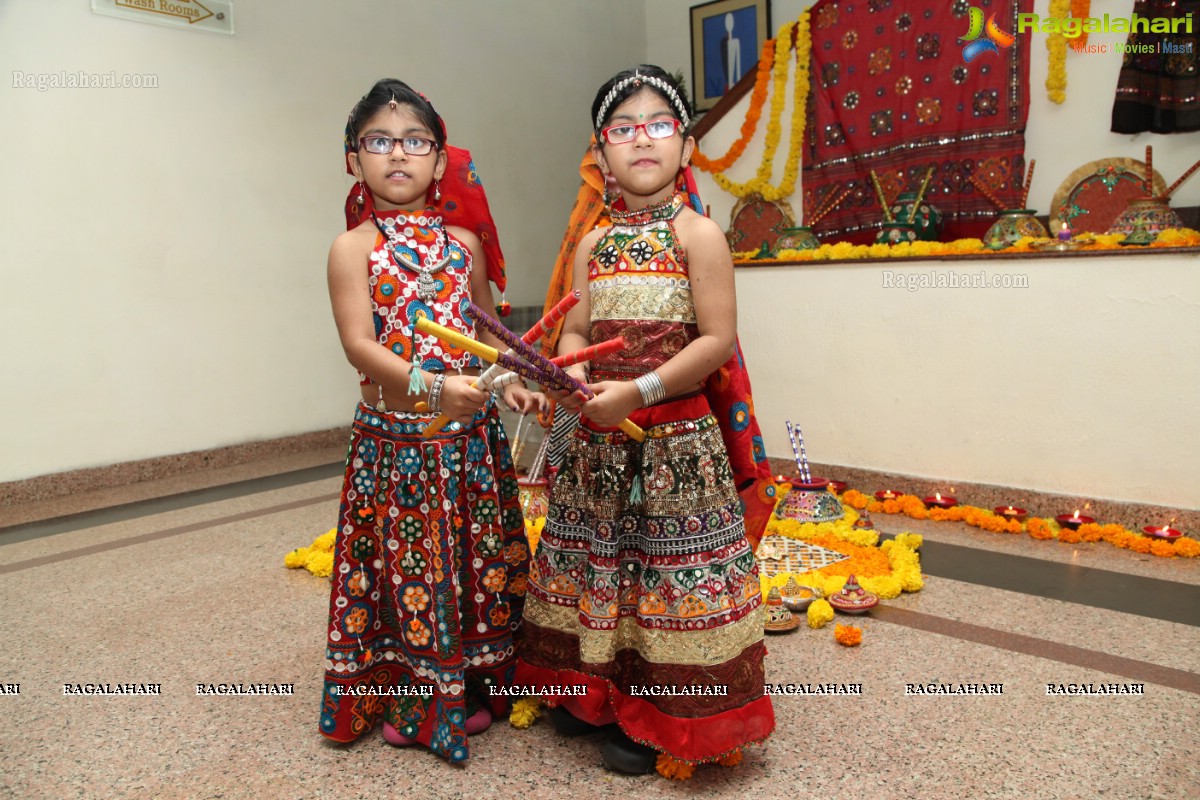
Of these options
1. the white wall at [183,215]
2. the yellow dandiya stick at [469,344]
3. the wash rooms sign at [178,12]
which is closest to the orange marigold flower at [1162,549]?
the yellow dandiya stick at [469,344]

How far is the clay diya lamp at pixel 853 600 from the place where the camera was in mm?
2713

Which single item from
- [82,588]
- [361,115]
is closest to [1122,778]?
[361,115]

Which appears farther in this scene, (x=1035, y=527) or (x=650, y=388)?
(x=1035, y=527)

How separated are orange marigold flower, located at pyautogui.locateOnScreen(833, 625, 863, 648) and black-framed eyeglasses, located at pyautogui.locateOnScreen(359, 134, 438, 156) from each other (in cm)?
171

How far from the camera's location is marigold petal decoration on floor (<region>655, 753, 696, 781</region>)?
186 centimetres

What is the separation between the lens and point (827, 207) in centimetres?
493

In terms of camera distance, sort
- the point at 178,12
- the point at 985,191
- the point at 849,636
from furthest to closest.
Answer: the point at 178,12 → the point at 985,191 → the point at 849,636

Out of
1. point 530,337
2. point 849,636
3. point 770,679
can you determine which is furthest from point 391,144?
point 849,636

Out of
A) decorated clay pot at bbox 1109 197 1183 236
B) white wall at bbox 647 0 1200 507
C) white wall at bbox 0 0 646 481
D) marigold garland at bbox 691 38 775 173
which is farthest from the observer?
marigold garland at bbox 691 38 775 173

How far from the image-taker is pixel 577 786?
185 centimetres

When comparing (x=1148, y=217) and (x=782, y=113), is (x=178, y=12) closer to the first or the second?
(x=782, y=113)

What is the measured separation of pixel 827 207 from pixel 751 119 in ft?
2.22

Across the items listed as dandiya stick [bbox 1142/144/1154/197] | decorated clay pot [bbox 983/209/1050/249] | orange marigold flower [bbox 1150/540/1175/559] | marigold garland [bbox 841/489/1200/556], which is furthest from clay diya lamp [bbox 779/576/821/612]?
dandiya stick [bbox 1142/144/1154/197]

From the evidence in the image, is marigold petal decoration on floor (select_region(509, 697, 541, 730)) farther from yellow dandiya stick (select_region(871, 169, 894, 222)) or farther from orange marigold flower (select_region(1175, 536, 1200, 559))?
yellow dandiya stick (select_region(871, 169, 894, 222))
